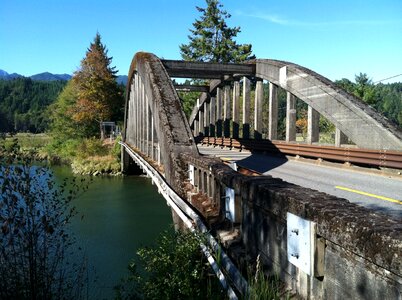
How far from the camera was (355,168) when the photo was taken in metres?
12.4

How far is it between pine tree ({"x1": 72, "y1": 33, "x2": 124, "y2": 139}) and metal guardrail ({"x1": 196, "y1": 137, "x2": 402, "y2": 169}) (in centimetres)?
3284

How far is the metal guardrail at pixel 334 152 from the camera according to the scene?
1087 cm

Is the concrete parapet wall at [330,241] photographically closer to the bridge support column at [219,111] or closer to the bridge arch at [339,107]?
the bridge arch at [339,107]

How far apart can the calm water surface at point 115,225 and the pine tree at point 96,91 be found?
21.3 metres

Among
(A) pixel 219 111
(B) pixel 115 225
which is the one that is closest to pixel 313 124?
(B) pixel 115 225

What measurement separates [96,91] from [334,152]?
4144 centimetres

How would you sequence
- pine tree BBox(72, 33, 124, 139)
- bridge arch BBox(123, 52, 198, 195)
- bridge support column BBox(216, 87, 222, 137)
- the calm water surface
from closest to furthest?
bridge arch BBox(123, 52, 198, 195) → the calm water surface → bridge support column BBox(216, 87, 222, 137) → pine tree BBox(72, 33, 124, 139)

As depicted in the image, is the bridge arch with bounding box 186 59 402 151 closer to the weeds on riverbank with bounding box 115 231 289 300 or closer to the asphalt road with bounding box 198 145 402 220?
the asphalt road with bounding box 198 145 402 220

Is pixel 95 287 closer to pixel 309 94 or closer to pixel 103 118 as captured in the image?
pixel 309 94

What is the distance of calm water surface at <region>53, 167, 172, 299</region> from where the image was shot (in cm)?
1149

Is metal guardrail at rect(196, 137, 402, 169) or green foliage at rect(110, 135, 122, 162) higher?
metal guardrail at rect(196, 137, 402, 169)

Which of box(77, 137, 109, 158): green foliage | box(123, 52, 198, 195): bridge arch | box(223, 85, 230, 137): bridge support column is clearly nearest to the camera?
box(123, 52, 198, 195): bridge arch

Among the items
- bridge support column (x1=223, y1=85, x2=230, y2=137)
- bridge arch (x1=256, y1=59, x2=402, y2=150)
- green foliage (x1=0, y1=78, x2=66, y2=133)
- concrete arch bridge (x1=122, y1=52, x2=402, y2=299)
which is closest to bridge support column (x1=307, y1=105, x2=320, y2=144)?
bridge arch (x1=256, y1=59, x2=402, y2=150)

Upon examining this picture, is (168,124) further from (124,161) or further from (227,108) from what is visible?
(124,161)
